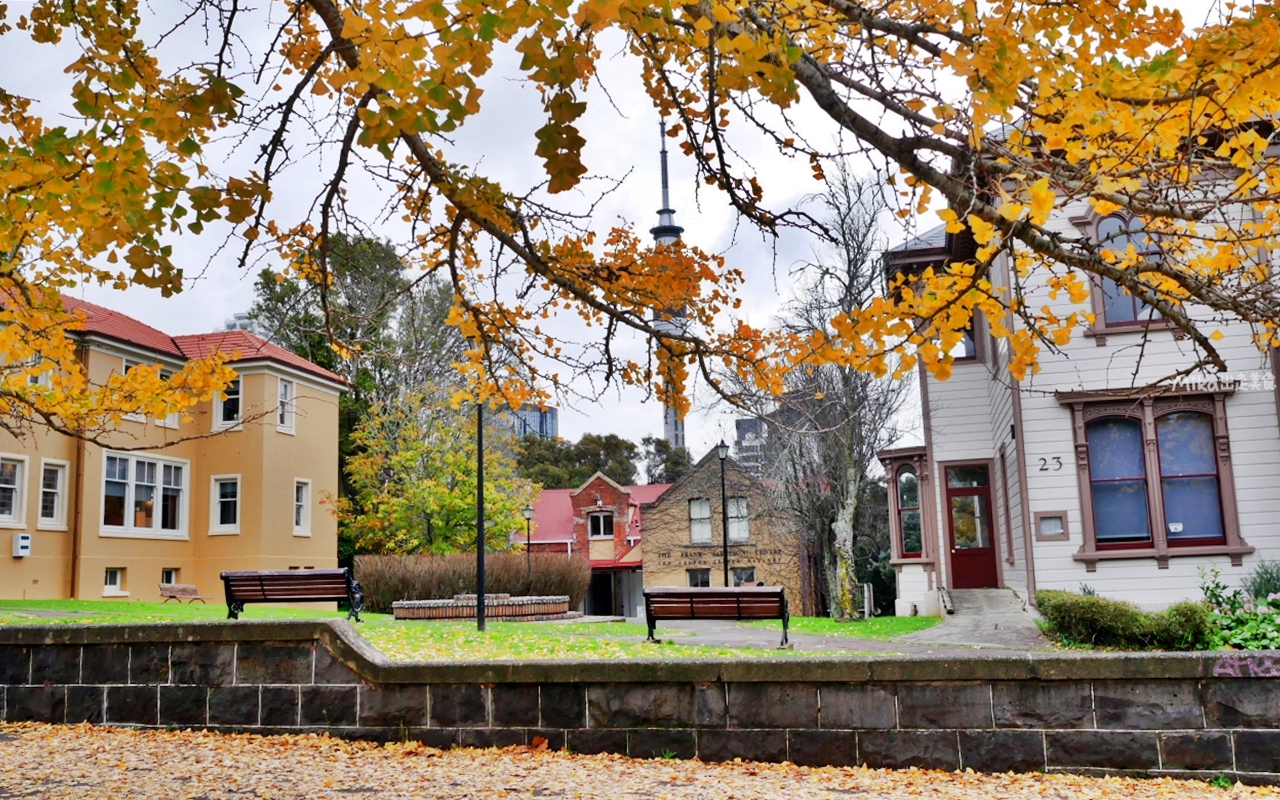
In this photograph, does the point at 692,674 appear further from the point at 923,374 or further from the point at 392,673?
the point at 923,374

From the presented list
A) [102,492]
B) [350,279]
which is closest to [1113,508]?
[102,492]

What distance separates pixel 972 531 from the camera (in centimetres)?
1927

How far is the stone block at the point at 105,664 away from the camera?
720 centimetres

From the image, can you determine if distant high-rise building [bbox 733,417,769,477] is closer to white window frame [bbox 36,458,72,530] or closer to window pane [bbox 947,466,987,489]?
window pane [bbox 947,466,987,489]

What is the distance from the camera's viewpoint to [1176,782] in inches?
226

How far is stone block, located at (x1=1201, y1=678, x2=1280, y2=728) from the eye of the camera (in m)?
5.74

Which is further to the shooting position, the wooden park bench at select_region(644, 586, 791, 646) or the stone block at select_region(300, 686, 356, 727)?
the wooden park bench at select_region(644, 586, 791, 646)

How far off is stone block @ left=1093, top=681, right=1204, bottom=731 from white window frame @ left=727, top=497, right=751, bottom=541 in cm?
3036

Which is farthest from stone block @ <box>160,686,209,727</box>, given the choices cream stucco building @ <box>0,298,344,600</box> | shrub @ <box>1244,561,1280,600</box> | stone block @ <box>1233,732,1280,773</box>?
cream stucco building @ <box>0,298,344,600</box>

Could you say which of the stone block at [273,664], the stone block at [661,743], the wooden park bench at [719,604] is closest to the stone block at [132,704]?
the stone block at [273,664]

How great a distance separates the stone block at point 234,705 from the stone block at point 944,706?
4172mm

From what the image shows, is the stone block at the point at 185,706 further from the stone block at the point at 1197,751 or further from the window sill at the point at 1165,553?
the window sill at the point at 1165,553

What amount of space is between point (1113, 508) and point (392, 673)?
11.0m

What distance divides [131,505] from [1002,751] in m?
24.5
